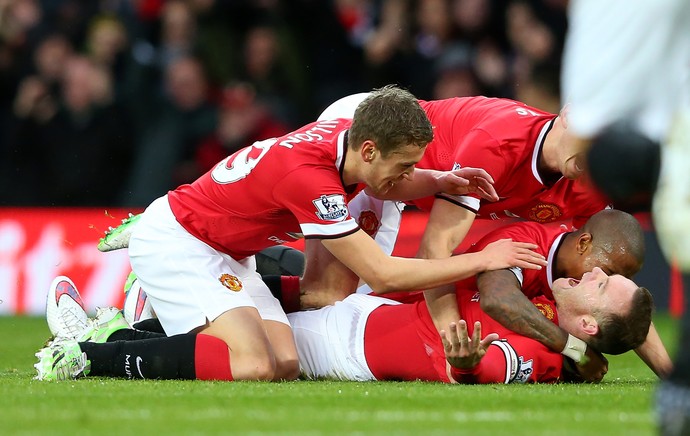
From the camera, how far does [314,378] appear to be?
6.41m

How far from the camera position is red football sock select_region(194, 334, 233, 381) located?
6.06 metres

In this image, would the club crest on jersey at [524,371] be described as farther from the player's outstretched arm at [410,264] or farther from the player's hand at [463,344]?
the player's outstretched arm at [410,264]

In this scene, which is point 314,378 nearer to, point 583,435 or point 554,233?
point 554,233

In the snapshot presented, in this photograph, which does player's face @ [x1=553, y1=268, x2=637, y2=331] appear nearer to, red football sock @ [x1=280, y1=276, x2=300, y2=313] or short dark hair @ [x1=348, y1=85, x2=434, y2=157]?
short dark hair @ [x1=348, y1=85, x2=434, y2=157]

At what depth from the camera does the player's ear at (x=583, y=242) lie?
5.99m

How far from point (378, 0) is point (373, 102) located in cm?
702

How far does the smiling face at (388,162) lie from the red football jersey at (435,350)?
75 cm

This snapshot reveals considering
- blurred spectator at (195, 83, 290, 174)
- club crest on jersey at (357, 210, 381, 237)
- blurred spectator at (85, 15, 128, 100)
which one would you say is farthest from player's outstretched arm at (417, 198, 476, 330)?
blurred spectator at (85, 15, 128, 100)

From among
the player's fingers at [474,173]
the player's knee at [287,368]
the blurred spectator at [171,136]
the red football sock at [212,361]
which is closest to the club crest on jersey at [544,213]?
the player's fingers at [474,173]

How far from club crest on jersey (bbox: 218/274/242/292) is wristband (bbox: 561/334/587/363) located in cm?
174

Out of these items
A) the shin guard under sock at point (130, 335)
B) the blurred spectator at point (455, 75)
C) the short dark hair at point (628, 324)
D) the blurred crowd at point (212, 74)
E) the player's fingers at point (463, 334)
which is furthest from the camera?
the blurred crowd at point (212, 74)

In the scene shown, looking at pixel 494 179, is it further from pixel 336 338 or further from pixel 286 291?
pixel 286 291

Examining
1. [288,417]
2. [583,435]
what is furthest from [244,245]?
[583,435]

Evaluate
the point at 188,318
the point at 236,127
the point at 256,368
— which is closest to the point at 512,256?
the point at 256,368
